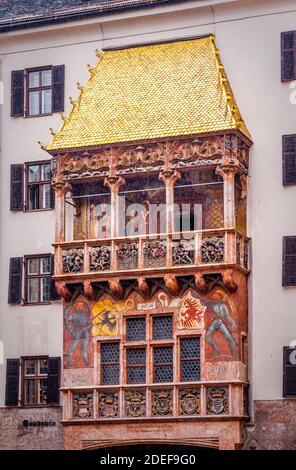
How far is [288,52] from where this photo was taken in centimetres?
4869

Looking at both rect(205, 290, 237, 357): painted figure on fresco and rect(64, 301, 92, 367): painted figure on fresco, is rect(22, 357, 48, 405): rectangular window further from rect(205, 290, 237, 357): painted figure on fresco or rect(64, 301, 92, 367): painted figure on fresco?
rect(205, 290, 237, 357): painted figure on fresco

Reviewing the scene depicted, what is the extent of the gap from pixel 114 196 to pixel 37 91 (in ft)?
17.8

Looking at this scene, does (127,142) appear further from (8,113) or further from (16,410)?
(16,410)

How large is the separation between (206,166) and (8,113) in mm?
7880

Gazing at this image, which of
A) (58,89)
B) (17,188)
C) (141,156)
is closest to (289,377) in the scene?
(141,156)

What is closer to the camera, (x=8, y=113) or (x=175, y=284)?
(x=175, y=284)

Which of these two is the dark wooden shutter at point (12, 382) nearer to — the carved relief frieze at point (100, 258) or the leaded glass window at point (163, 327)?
the carved relief frieze at point (100, 258)

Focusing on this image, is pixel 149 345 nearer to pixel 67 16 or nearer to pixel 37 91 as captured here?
pixel 37 91

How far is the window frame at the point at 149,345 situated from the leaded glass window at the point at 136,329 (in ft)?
0.37

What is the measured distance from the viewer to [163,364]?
4806 cm

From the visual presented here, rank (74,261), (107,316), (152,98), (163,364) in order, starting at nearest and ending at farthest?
(163,364), (107,316), (74,261), (152,98)

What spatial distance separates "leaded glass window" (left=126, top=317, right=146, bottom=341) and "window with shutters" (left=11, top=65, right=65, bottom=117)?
7412 millimetres
